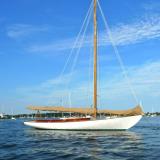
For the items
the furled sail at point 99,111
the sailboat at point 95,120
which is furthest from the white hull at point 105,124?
the furled sail at point 99,111

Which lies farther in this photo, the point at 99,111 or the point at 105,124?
the point at 99,111

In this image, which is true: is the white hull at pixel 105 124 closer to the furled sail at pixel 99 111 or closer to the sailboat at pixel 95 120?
the sailboat at pixel 95 120

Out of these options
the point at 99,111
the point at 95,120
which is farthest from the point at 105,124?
the point at 99,111

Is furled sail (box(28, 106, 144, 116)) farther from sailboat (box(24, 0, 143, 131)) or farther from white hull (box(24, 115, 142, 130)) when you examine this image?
white hull (box(24, 115, 142, 130))

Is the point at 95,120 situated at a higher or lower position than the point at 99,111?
lower

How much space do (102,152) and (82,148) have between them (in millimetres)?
3533

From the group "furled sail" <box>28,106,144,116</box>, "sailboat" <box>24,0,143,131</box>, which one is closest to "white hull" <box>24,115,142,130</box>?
"sailboat" <box>24,0,143,131</box>

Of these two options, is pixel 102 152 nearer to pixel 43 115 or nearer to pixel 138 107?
pixel 138 107

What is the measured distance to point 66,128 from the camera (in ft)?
200

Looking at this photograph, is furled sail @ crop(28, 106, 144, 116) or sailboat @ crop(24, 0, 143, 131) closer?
sailboat @ crop(24, 0, 143, 131)

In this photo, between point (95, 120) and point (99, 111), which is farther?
point (99, 111)

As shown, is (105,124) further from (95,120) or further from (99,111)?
(99,111)

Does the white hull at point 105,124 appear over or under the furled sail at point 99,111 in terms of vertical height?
under

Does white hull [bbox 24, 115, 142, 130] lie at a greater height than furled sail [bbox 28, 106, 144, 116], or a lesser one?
lesser
